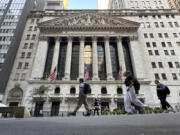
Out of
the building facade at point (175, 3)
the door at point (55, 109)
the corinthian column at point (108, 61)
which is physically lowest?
the door at point (55, 109)

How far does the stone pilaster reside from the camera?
31.0 metres

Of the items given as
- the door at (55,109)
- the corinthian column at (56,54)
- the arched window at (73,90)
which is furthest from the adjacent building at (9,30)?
the arched window at (73,90)

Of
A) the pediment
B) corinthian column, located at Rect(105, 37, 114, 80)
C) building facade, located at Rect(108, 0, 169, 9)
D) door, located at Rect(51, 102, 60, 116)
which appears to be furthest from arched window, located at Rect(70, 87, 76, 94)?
building facade, located at Rect(108, 0, 169, 9)

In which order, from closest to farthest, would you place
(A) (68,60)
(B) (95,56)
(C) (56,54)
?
(A) (68,60)
(B) (95,56)
(C) (56,54)

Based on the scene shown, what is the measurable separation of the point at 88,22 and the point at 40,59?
59.4ft

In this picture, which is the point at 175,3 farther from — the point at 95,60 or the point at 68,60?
the point at 68,60

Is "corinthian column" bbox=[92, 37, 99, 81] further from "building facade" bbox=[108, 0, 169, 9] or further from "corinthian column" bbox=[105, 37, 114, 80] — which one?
"building facade" bbox=[108, 0, 169, 9]

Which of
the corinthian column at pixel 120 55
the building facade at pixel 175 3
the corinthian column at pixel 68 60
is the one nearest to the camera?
the corinthian column at pixel 68 60

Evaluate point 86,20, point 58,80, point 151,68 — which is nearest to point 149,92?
point 151,68

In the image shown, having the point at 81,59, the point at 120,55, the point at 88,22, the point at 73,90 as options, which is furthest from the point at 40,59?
the point at 120,55

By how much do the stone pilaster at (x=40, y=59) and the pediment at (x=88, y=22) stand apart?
5.07 metres

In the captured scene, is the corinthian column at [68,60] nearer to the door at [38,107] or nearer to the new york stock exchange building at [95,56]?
the new york stock exchange building at [95,56]

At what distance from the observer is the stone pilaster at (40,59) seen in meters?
31.0

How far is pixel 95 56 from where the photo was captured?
33.8 metres
